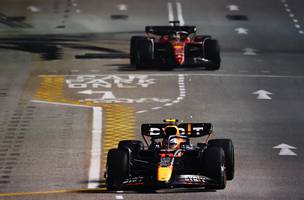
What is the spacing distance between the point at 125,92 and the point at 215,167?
18520mm

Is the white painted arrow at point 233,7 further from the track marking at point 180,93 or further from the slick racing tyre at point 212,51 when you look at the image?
the track marking at point 180,93

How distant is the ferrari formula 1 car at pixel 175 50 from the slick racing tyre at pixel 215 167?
21808mm

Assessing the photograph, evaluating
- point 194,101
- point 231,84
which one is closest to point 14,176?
point 194,101

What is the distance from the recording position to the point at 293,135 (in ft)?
157

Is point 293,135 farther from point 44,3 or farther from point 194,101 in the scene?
point 44,3

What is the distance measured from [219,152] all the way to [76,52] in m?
28.7

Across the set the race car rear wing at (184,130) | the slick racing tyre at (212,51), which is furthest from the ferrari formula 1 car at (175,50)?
the race car rear wing at (184,130)

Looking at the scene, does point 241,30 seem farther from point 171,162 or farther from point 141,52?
point 171,162

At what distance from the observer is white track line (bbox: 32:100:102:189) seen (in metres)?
40.8

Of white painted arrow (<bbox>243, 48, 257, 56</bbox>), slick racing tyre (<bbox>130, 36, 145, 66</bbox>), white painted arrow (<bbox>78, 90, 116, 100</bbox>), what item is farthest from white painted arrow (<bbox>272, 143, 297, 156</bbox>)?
white painted arrow (<bbox>243, 48, 257, 56</bbox>)

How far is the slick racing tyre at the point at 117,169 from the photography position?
38094mm

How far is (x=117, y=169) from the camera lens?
38125 millimetres

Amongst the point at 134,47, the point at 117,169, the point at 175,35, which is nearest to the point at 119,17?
the point at 134,47

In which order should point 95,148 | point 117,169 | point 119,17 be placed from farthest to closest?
point 119,17
point 95,148
point 117,169
